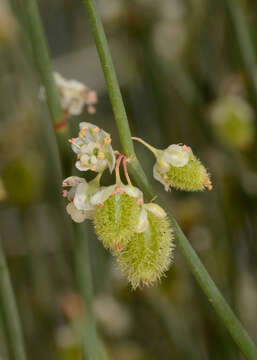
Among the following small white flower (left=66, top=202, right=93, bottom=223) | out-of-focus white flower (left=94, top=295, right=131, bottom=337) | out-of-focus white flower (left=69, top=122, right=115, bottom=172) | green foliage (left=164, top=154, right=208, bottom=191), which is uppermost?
out-of-focus white flower (left=69, top=122, right=115, bottom=172)

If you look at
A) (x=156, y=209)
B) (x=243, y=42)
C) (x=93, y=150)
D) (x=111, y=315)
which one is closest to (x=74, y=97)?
(x=93, y=150)

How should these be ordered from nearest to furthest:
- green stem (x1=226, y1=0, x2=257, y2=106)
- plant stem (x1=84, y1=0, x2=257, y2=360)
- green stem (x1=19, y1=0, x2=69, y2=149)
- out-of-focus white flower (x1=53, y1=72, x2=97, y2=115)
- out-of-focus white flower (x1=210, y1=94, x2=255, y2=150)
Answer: plant stem (x1=84, y1=0, x2=257, y2=360)
green stem (x1=19, y1=0, x2=69, y2=149)
out-of-focus white flower (x1=53, y1=72, x2=97, y2=115)
green stem (x1=226, y1=0, x2=257, y2=106)
out-of-focus white flower (x1=210, y1=94, x2=255, y2=150)

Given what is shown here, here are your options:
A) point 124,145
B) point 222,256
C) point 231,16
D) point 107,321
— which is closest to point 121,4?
point 231,16

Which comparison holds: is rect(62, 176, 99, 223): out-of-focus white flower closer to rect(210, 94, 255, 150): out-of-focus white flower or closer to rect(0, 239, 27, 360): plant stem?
rect(0, 239, 27, 360): plant stem

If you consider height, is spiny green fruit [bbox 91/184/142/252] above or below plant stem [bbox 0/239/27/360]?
above

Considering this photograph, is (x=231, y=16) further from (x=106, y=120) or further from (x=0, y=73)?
(x=0, y=73)

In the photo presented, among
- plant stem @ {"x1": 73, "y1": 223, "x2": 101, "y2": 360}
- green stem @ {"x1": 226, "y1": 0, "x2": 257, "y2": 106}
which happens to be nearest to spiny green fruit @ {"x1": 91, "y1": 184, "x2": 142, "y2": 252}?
plant stem @ {"x1": 73, "y1": 223, "x2": 101, "y2": 360}

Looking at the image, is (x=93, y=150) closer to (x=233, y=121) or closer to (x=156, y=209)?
(x=156, y=209)
